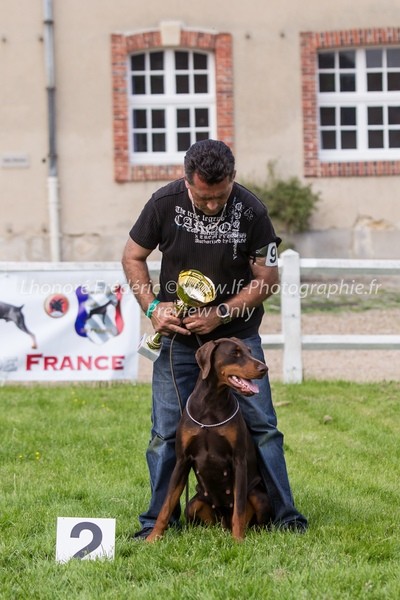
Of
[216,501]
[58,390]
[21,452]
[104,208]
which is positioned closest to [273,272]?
[216,501]

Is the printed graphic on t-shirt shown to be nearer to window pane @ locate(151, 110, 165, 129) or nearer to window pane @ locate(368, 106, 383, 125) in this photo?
window pane @ locate(151, 110, 165, 129)

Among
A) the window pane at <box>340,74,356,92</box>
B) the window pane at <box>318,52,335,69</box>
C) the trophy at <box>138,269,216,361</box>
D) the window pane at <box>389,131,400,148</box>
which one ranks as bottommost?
the trophy at <box>138,269,216,361</box>

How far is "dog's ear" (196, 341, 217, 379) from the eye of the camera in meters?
4.89

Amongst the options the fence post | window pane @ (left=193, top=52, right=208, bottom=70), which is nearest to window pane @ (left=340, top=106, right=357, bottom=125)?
window pane @ (left=193, top=52, right=208, bottom=70)

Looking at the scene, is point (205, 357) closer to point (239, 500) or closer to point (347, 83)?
point (239, 500)

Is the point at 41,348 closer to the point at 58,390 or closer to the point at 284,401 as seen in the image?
the point at 58,390

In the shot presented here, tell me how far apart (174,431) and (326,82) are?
42.6 feet

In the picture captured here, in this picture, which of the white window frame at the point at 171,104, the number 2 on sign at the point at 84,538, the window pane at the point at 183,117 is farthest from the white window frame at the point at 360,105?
the number 2 on sign at the point at 84,538

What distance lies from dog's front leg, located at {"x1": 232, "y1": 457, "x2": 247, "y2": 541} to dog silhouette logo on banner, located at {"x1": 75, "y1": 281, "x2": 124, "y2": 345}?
5236 millimetres

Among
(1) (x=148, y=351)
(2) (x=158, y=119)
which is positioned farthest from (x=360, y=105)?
(1) (x=148, y=351)

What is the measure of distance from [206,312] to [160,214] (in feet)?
1.75

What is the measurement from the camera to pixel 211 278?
196 inches

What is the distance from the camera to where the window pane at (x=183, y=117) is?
1723 cm

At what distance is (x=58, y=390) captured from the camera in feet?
32.0
